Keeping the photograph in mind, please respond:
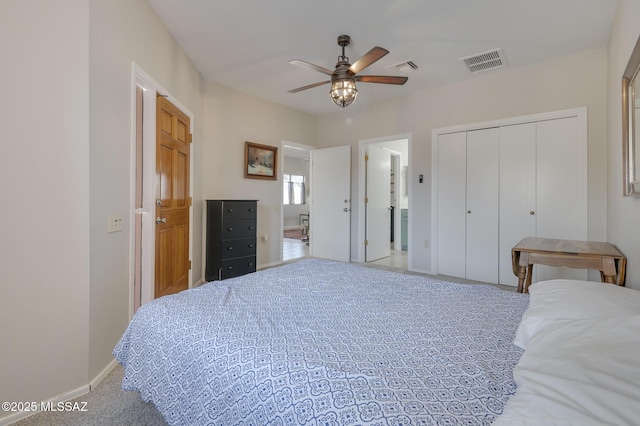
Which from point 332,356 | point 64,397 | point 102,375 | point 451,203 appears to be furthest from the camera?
point 451,203

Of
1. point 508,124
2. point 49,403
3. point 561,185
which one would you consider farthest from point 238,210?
point 561,185

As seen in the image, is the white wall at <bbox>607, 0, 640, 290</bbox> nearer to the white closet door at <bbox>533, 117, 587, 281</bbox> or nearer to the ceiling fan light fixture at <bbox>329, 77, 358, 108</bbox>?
the white closet door at <bbox>533, 117, 587, 281</bbox>

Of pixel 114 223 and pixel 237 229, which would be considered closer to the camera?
pixel 114 223

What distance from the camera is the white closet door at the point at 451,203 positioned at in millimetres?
3965

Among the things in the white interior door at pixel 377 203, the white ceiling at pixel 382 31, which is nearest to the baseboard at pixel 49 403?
the white ceiling at pixel 382 31

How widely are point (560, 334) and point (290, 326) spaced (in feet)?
2.81

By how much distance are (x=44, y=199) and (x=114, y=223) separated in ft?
1.42

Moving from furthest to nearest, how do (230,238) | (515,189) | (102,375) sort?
(230,238)
(515,189)
(102,375)

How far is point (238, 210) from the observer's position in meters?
3.82

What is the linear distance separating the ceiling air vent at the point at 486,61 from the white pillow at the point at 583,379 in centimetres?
333

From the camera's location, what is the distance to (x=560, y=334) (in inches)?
31.3

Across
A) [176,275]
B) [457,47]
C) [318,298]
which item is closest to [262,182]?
[176,275]

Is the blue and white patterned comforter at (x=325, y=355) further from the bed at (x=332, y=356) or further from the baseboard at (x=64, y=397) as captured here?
the baseboard at (x=64, y=397)

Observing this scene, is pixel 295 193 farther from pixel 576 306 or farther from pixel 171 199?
pixel 576 306
